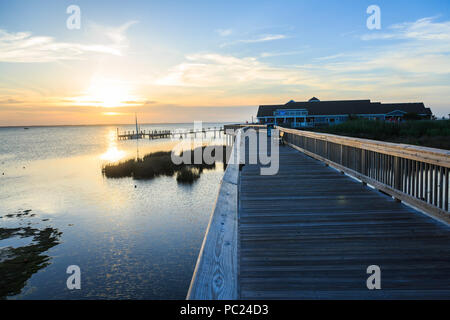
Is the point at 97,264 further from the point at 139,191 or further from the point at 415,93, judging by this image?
the point at 415,93

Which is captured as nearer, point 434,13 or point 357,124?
point 434,13

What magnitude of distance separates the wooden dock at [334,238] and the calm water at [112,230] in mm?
5578

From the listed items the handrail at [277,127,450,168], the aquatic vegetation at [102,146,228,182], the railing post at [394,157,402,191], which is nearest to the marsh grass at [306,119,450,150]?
the aquatic vegetation at [102,146,228,182]

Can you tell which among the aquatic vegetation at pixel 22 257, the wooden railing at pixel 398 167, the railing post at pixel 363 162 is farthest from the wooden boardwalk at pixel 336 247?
the aquatic vegetation at pixel 22 257

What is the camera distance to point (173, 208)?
58.6ft

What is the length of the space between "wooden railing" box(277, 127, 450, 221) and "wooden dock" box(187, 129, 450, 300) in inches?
0.9

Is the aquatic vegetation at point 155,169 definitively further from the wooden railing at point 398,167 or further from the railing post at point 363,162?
the railing post at point 363,162

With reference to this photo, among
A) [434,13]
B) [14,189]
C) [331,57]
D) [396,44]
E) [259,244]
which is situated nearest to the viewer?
[259,244]

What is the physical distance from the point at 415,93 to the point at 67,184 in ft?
251

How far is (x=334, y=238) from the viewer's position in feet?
12.6
